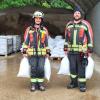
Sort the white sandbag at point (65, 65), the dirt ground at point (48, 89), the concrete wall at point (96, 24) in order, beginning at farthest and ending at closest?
the concrete wall at point (96, 24) → the white sandbag at point (65, 65) → the dirt ground at point (48, 89)

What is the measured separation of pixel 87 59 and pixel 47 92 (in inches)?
44.2

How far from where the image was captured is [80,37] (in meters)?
9.26

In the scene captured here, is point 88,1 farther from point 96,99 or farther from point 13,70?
point 96,99

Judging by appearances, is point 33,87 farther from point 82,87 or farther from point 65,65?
point 82,87

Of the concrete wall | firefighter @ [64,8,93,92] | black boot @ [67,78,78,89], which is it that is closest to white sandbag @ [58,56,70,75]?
firefighter @ [64,8,93,92]

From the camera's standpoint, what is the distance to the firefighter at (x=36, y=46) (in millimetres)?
9273

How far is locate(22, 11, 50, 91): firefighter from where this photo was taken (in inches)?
365

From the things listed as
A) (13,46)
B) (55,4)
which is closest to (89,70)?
(13,46)

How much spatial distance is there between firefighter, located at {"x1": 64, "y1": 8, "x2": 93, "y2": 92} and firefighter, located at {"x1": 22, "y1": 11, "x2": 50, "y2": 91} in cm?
52

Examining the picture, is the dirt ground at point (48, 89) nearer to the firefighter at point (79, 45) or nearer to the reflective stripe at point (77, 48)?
the firefighter at point (79, 45)

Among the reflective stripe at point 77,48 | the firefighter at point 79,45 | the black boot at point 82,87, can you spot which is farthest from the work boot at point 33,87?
the reflective stripe at point 77,48

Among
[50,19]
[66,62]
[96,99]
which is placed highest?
[50,19]

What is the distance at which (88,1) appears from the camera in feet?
58.2

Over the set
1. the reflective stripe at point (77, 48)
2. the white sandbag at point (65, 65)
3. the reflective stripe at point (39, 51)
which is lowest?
the white sandbag at point (65, 65)
